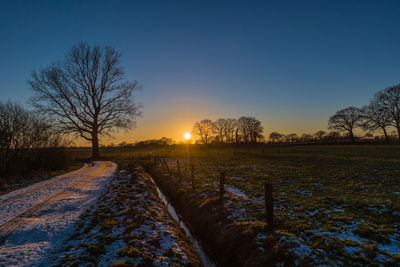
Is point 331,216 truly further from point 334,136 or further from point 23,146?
point 334,136

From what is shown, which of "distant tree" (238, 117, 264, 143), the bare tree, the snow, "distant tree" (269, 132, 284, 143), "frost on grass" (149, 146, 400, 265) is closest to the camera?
"frost on grass" (149, 146, 400, 265)

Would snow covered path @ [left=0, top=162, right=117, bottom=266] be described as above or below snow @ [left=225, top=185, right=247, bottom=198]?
above

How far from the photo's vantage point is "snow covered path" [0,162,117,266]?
458cm

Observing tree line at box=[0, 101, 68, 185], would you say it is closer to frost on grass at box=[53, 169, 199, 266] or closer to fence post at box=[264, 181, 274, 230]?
frost on grass at box=[53, 169, 199, 266]

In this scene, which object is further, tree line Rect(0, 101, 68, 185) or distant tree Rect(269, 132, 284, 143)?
distant tree Rect(269, 132, 284, 143)

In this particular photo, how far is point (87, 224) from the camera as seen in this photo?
6.32m

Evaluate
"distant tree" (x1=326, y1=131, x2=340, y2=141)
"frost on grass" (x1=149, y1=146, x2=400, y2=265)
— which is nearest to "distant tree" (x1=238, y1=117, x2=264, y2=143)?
"distant tree" (x1=326, y1=131, x2=340, y2=141)

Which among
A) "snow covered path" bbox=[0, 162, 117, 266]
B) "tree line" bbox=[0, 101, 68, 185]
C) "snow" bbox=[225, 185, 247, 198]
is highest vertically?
"tree line" bbox=[0, 101, 68, 185]

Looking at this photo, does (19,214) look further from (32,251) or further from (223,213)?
(223,213)

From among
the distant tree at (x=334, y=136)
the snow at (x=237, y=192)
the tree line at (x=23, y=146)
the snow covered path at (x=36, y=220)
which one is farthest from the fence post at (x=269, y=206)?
the distant tree at (x=334, y=136)

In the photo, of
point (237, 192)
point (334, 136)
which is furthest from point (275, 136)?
point (237, 192)

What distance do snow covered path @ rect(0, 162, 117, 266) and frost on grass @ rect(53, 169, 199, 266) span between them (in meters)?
0.51

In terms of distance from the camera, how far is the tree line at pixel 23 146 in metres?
15.1

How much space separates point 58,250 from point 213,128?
323 feet
